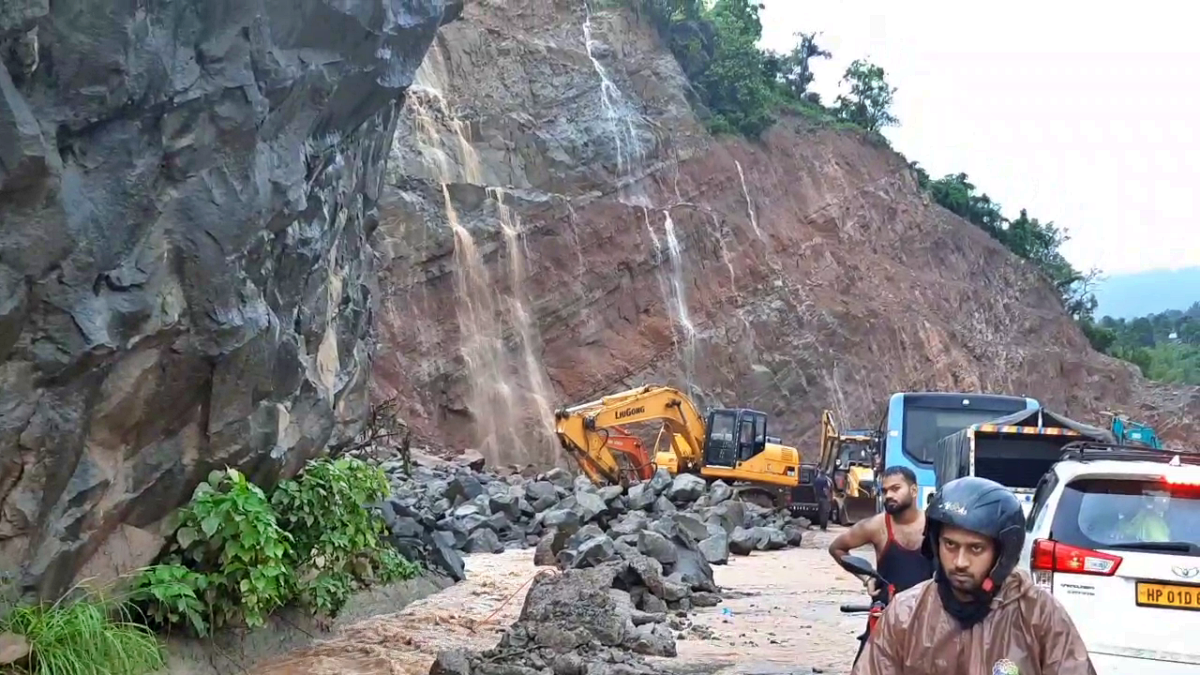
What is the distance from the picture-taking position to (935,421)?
1802cm

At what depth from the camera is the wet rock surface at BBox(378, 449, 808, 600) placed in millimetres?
13906

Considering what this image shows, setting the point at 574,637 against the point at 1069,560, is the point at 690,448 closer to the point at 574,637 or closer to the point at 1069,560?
the point at 574,637

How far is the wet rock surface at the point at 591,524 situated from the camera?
13.9 metres

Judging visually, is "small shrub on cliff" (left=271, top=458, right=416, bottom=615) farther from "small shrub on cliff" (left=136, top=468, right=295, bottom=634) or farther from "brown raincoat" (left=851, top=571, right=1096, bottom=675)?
"brown raincoat" (left=851, top=571, right=1096, bottom=675)

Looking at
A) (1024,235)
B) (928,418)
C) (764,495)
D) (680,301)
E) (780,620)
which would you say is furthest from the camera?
(1024,235)

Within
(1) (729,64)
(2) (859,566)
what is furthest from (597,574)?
(1) (729,64)

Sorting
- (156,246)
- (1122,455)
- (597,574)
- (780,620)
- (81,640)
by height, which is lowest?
(780,620)

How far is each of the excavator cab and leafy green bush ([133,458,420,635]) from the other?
A: 15.5 meters

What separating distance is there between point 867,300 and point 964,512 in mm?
40885

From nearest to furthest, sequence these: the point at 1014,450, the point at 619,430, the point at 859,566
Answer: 1. the point at 859,566
2. the point at 1014,450
3. the point at 619,430

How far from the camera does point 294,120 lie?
955cm

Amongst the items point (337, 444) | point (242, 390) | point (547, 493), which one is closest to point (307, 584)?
point (242, 390)

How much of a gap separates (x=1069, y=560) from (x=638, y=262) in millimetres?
32294

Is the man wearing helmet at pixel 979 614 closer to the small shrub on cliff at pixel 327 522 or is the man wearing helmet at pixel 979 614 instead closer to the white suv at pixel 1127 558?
the white suv at pixel 1127 558
